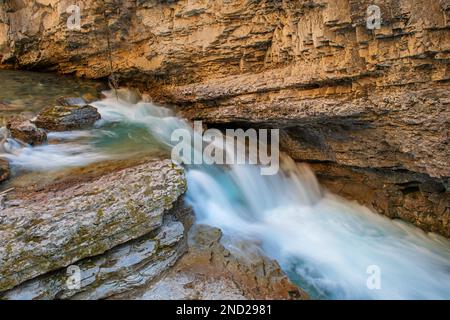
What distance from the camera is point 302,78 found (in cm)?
543

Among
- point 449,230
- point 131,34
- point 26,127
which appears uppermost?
point 131,34

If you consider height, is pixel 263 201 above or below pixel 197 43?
below

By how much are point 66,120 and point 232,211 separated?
11.4 ft

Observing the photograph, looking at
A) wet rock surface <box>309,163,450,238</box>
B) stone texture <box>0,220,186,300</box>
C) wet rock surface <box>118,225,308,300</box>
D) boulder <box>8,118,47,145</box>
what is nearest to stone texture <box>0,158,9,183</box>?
boulder <box>8,118,47,145</box>

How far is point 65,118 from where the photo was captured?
6.17m

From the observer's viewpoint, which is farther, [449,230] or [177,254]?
[449,230]

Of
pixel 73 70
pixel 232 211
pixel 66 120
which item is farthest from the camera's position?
pixel 73 70

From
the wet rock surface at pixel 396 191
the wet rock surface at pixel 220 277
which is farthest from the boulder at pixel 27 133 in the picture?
the wet rock surface at pixel 396 191

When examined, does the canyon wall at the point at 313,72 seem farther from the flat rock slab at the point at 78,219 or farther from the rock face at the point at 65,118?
the flat rock slab at the point at 78,219

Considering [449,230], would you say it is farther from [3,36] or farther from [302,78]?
[3,36]

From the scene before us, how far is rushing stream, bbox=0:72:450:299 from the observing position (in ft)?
14.1

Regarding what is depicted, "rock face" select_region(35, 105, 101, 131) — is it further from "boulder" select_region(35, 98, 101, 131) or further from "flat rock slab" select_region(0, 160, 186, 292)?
"flat rock slab" select_region(0, 160, 186, 292)

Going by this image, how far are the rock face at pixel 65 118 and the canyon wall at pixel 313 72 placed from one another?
179 centimetres
